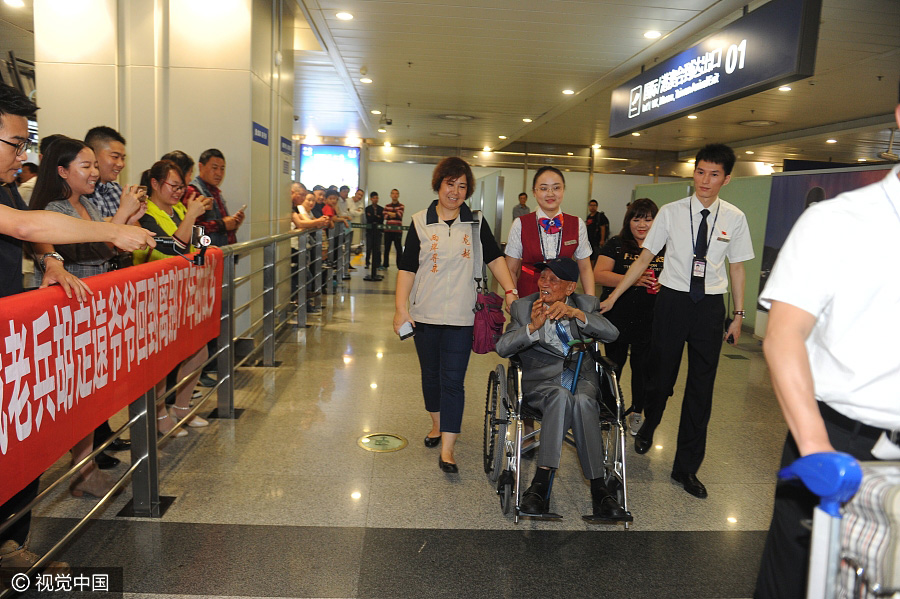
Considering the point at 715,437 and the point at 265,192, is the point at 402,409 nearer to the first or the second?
the point at 715,437

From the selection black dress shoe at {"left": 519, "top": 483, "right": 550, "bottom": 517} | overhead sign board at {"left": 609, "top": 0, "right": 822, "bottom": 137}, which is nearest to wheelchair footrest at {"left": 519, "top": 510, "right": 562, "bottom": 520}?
black dress shoe at {"left": 519, "top": 483, "right": 550, "bottom": 517}

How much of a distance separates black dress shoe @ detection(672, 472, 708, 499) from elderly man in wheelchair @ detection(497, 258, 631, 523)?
634mm

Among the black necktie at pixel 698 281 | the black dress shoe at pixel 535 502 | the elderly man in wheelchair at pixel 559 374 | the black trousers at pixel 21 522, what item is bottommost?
the black dress shoe at pixel 535 502

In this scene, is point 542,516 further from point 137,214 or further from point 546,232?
point 137,214

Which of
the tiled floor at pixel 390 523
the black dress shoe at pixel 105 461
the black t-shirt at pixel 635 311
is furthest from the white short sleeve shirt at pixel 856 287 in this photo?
the black dress shoe at pixel 105 461

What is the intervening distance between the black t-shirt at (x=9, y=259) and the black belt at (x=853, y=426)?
2.38m

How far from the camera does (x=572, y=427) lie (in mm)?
2959

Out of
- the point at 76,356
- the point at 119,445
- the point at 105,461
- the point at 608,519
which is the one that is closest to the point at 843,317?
the point at 608,519

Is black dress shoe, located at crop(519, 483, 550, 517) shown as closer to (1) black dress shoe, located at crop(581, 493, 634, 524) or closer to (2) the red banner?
(1) black dress shoe, located at crop(581, 493, 634, 524)

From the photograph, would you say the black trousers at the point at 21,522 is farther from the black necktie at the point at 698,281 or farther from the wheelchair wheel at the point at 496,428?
the black necktie at the point at 698,281

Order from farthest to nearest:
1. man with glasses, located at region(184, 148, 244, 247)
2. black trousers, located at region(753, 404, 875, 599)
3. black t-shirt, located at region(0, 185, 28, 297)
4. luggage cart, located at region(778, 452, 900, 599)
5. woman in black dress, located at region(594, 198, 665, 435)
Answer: man with glasses, located at region(184, 148, 244, 247) → woman in black dress, located at region(594, 198, 665, 435) → black t-shirt, located at region(0, 185, 28, 297) → black trousers, located at region(753, 404, 875, 599) → luggage cart, located at region(778, 452, 900, 599)

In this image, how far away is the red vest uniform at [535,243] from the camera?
11.9 ft

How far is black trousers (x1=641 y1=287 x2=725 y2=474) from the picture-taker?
3385 mm

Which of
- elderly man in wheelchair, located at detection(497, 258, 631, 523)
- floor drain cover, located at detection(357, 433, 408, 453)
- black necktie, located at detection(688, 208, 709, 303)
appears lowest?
floor drain cover, located at detection(357, 433, 408, 453)
